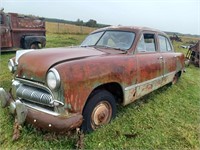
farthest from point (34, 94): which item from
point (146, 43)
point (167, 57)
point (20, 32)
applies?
point (20, 32)

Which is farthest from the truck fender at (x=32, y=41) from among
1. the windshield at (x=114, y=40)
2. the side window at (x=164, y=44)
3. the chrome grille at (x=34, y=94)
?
the chrome grille at (x=34, y=94)

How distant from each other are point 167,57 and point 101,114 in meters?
2.94

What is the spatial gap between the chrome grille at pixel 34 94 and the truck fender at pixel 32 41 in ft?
30.7

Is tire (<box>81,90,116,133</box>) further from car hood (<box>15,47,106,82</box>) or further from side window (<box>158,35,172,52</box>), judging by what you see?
side window (<box>158,35,172,52</box>)

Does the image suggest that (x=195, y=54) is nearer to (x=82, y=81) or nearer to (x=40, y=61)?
(x=82, y=81)

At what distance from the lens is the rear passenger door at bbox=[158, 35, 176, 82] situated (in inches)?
227

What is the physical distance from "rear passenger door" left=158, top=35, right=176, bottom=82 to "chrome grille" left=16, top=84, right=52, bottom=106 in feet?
11.1

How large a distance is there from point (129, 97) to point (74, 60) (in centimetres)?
147

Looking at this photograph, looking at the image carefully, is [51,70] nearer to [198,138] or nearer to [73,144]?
[73,144]

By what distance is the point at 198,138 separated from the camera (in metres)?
4.00

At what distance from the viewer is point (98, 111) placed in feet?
12.1

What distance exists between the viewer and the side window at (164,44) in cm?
592

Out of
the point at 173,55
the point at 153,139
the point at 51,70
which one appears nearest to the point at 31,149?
the point at 51,70

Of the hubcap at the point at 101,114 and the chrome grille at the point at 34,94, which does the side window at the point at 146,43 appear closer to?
the hubcap at the point at 101,114
